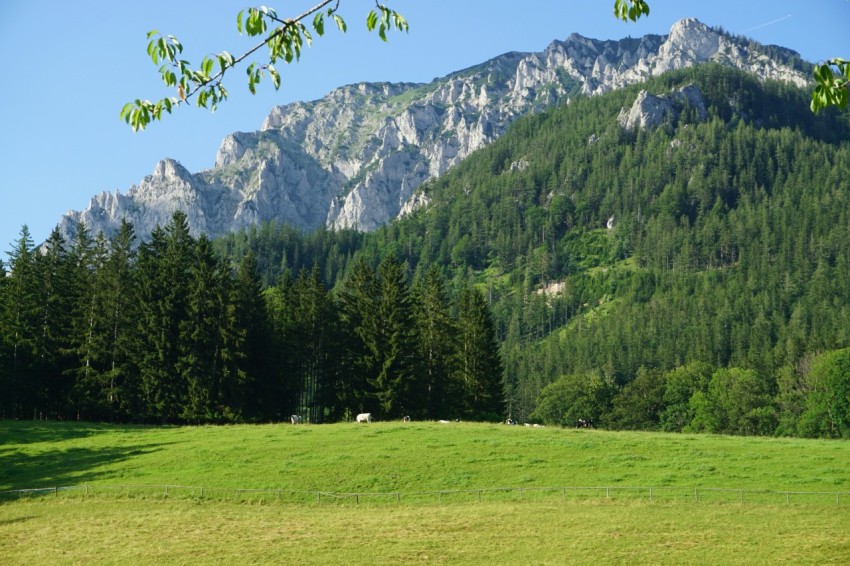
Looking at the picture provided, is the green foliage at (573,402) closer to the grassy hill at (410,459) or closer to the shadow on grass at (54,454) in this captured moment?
the grassy hill at (410,459)

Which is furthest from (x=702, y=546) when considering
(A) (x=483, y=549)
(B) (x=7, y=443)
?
(B) (x=7, y=443)

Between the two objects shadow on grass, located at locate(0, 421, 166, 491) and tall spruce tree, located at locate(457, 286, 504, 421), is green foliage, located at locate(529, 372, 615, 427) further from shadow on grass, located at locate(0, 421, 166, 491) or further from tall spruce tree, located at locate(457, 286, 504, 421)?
shadow on grass, located at locate(0, 421, 166, 491)

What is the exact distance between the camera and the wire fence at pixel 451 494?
44.7 m

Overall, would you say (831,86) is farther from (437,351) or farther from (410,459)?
(437,351)

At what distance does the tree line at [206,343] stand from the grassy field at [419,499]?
31.4 feet

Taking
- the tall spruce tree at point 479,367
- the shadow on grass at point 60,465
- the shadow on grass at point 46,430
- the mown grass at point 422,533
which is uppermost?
the tall spruce tree at point 479,367

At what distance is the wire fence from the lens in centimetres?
4472

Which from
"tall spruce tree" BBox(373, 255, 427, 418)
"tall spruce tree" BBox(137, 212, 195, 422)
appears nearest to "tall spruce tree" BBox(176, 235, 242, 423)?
"tall spruce tree" BBox(137, 212, 195, 422)

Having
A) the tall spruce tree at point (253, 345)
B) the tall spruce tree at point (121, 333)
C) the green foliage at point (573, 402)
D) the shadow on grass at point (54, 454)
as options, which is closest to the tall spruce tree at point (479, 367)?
the tall spruce tree at point (253, 345)

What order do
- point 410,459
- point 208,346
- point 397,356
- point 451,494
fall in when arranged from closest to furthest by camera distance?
point 451,494
point 410,459
point 208,346
point 397,356

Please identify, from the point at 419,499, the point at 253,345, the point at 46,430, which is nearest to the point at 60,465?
the point at 46,430

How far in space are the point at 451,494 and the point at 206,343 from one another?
41.5 meters

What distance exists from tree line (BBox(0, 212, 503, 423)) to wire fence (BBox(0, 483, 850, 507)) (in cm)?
2841

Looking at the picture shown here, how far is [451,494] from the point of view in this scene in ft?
153
